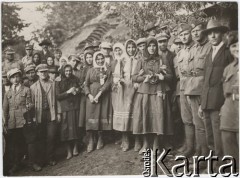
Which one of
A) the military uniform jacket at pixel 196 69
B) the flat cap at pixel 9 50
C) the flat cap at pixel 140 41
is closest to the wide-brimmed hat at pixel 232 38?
the military uniform jacket at pixel 196 69

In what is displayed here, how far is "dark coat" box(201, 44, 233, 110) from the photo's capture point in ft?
15.8

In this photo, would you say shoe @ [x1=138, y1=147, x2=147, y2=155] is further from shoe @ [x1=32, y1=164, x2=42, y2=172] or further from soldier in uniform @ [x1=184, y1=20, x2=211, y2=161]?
shoe @ [x1=32, y1=164, x2=42, y2=172]

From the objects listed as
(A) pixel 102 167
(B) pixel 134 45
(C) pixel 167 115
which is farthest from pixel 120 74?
(A) pixel 102 167

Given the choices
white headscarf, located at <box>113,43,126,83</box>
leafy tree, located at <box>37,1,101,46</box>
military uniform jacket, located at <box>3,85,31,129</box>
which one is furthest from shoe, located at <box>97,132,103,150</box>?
leafy tree, located at <box>37,1,101,46</box>

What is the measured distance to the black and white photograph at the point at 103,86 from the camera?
4953 mm

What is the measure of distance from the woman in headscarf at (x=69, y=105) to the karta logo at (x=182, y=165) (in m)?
0.97

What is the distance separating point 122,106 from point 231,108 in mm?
1373

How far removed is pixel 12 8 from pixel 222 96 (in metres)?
2.91

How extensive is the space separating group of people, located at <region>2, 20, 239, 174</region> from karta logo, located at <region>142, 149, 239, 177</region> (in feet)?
0.27

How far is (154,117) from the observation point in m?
4.96

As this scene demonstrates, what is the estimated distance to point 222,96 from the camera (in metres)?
4.82

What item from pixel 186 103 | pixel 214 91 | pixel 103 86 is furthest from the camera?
pixel 103 86

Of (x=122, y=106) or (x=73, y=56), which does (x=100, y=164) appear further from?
(x=73, y=56)

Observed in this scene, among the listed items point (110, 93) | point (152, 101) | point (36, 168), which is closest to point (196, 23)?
point (152, 101)
